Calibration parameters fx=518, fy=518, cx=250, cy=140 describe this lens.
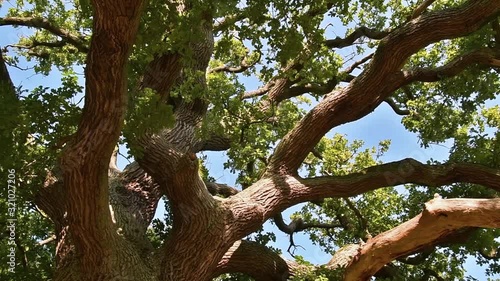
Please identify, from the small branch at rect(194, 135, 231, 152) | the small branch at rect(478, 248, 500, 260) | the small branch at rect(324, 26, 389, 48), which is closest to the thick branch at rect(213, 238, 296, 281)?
the small branch at rect(194, 135, 231, 152)

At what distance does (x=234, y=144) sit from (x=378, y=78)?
2461 millimetres

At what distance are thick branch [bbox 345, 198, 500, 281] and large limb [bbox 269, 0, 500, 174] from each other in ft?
6.22

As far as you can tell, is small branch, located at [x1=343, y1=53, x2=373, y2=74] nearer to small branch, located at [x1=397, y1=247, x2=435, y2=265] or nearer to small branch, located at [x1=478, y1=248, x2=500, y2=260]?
small branch, located at [x1=397, y1=247, x2=435, y2=265]

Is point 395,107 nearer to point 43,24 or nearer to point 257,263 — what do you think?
point 257,263

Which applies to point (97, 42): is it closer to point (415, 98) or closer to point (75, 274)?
point (75, 274)

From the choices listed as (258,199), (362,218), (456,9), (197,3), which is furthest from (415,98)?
(197,3)

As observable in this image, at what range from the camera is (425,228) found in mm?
5238

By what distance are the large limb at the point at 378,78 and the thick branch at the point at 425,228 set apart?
1.90 meters

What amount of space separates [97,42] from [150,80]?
3.13 meters

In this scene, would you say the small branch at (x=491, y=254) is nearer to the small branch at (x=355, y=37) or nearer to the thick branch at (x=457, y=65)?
the thick branch at (x=457, y=65)

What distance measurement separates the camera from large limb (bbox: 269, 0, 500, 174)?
6.49m

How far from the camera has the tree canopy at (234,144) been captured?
5.06 m

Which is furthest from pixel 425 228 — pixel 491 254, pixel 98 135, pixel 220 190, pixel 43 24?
pixel 43 24

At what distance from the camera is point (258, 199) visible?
6898 mm
